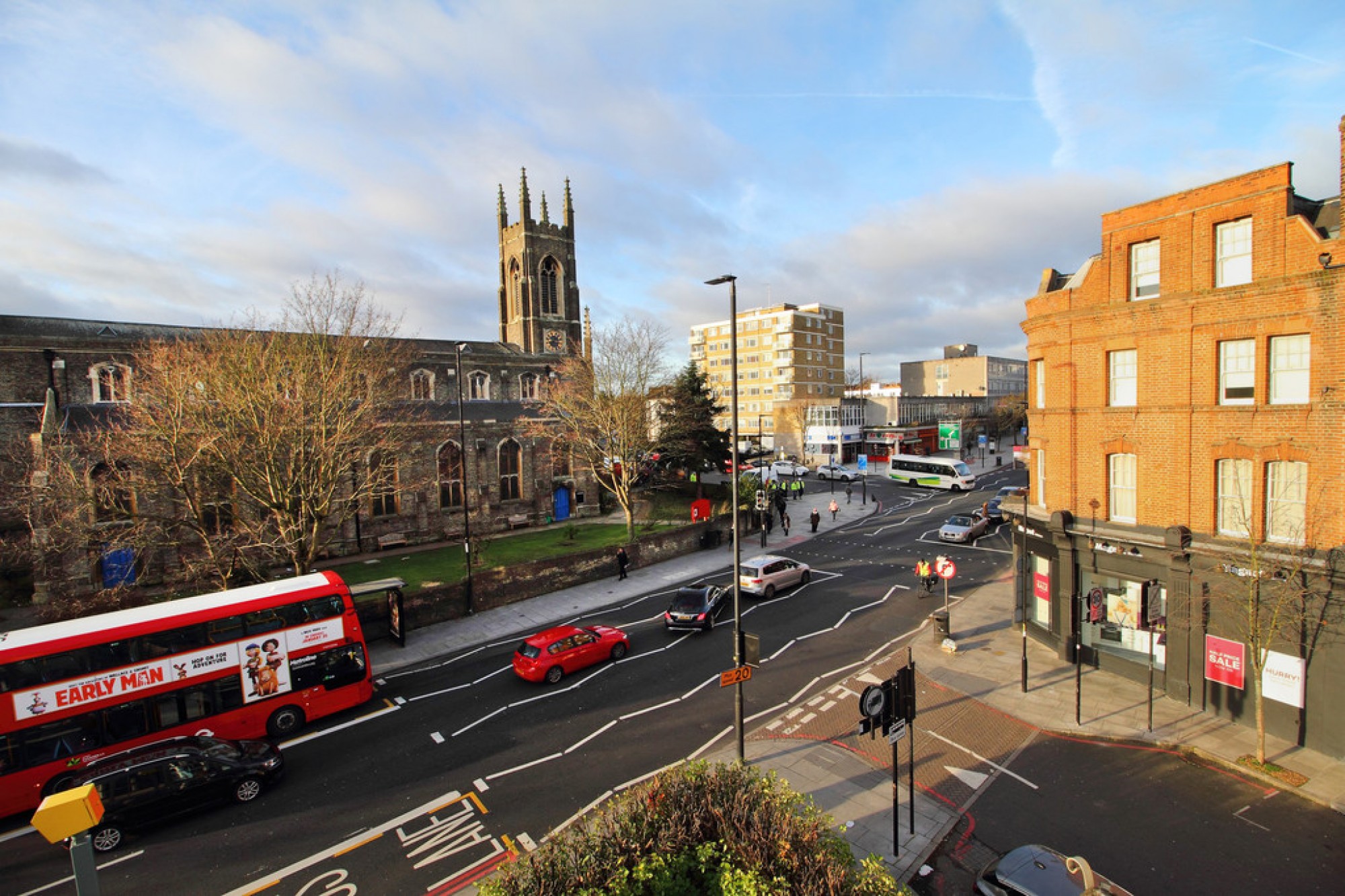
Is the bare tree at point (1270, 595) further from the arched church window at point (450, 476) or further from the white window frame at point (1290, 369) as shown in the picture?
the arched church window at point (450, 476)

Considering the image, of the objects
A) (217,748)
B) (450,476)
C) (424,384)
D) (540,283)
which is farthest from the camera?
(540,283)

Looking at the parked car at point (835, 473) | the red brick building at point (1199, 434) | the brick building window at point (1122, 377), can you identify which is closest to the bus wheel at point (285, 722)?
the red brick building at point (1199, 434)

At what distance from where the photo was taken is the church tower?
55.3 meters

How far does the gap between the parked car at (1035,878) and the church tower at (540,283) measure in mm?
49688

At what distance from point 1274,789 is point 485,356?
44028 millimetres

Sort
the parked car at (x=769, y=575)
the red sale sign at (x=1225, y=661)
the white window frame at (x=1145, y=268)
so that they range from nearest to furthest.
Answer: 1. the red sale sign at (x=1225, y=661)
2. the white window frame at (x=1145, y=268)
3. the parked car at (x=769, y=575)

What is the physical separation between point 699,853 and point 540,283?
2143 inches

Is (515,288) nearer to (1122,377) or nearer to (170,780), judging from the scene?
(1122,377)

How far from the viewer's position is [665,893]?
672 centimetres

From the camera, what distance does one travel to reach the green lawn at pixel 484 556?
90.7 feet

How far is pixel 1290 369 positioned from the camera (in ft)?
45.1

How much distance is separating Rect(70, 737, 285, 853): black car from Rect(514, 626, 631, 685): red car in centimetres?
630

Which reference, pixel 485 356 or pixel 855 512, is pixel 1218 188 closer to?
pixel 855 512

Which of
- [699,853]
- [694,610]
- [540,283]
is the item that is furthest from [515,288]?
[699,853]
